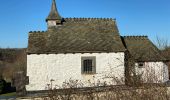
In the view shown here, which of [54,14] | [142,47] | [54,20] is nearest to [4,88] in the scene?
[54,20]

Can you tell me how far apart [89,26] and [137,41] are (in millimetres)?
6237

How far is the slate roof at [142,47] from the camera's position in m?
30.0

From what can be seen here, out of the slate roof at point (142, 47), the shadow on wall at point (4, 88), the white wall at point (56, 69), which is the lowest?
the shadow on wall at point (4, 88)

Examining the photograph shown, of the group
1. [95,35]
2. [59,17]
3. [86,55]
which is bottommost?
[86,55]

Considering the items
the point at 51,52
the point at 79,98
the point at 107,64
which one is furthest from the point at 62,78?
the point at 79,98

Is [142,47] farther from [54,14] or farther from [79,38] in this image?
[54,14]

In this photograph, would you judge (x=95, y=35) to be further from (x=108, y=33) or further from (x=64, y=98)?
(x=64, y=98)

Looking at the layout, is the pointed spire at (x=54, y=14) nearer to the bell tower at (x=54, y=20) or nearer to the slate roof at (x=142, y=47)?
the bell tower at (x=54, y=20)

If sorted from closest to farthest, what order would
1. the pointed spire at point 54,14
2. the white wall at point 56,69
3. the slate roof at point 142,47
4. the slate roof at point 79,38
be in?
the white wall at point 56,69 < the slate roof at point 79,38 < the slate roof at point 142,47 < the pointed spire at point 54,14

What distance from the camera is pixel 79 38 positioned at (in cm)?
2895

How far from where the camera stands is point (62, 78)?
26.6 meters

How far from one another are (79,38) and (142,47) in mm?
7412

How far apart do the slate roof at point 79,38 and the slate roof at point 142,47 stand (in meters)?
3.00

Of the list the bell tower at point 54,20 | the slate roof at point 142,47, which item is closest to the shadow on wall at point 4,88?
the bell tower at point 54,20
